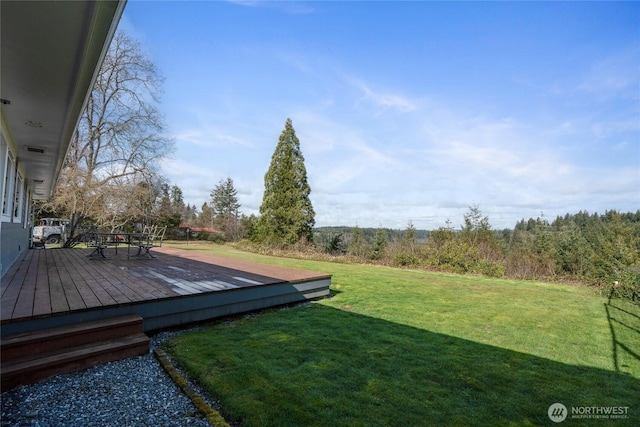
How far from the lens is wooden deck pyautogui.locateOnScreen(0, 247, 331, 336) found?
8.82 ft

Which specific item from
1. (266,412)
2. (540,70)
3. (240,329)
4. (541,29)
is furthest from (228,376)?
(540,70)

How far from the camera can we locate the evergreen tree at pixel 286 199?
61.0 ft

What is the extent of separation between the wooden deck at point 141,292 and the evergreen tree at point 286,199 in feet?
41.9

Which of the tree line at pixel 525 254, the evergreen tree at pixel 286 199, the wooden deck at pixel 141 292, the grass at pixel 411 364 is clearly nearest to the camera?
the grass at pixel 411 364

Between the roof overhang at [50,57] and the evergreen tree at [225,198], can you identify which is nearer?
the roof overhang at [50,57]

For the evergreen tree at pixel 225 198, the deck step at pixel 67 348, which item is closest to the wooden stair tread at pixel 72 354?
the deck step at pixel 67 348

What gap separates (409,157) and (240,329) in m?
14.3

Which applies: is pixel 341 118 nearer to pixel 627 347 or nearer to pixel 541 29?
pixel 541 29

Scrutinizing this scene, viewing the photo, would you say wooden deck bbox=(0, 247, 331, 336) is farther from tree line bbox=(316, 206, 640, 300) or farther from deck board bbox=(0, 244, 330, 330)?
tree line bbox=(316, 206, 640, 300)

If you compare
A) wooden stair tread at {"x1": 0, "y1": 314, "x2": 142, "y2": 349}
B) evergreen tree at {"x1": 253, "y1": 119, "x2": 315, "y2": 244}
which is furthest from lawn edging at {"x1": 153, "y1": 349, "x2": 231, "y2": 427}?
evergreen tree at {"x1": 253, "y1": 119, "x2": 315, "y2": 244}

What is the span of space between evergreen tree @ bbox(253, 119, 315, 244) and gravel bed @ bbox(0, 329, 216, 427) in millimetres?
15506

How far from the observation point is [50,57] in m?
Result: 2.22

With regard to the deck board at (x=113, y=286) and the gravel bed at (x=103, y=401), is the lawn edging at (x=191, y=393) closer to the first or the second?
the gravel bed at (x=103, y=401)

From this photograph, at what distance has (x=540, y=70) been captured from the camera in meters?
8.63
